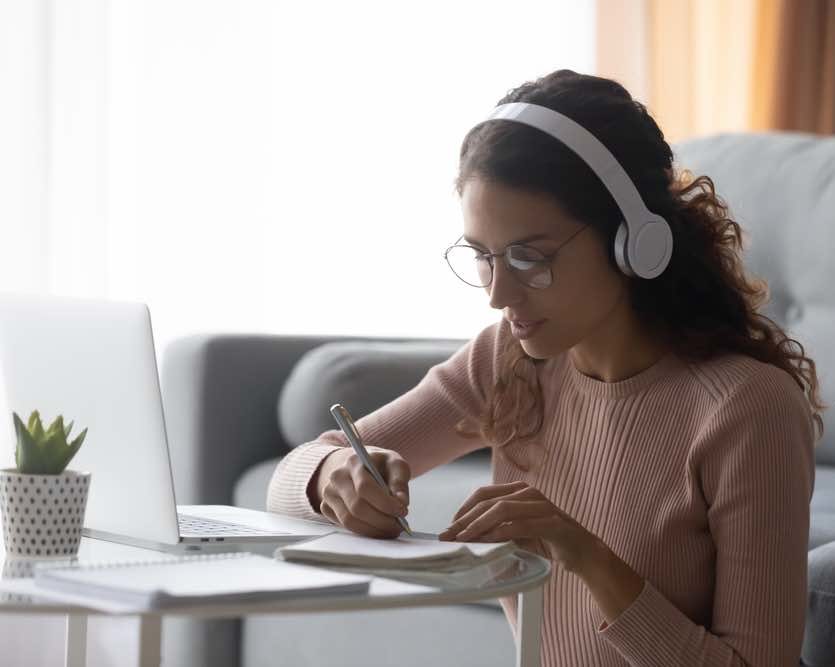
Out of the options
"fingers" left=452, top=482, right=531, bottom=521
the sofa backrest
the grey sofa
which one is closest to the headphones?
"fingers" left=452, top=482, right=531, bottom=521

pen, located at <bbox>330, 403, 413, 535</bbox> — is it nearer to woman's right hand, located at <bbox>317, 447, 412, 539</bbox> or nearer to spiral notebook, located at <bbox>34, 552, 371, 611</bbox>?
woman's right hand, located at <bbox>317, 447, 412, 539</bbox>

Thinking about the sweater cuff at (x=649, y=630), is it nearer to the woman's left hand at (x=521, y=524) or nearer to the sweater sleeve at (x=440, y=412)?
the woman's left hand at (x=521, y=524)

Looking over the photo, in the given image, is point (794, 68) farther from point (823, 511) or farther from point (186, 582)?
point (186, 582)

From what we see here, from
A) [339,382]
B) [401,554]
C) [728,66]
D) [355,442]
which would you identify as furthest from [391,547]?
[728,66]

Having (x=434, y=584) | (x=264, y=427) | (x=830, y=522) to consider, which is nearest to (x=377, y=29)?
(x=264, y=427)

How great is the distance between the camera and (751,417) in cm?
117

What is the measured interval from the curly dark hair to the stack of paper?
36 centimetres

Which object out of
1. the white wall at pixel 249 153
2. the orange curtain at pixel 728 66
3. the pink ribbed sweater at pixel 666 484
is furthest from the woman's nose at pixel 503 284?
the orange curtain at pixel 728 66

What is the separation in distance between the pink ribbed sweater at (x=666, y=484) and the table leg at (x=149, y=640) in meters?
0.46

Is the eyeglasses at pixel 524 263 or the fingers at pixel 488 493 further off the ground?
the eyeglasses at pixel 524 263

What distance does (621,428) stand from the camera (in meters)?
1.33

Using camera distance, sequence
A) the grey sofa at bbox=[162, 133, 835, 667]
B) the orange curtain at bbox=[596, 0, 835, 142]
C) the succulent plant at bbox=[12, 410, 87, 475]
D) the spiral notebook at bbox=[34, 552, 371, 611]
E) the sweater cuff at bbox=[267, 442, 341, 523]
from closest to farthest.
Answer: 1. the spiral notebook at bbox=[34, 552, 371, 611]
2. the succulent plant at bbox=[12, 410, 87, 475]
3. the sweater cuff at bbox=[267, 442, 341, 523]
4. the grey sofa at bbox=[162, 133, 835, 667]
5. the orange curtain at bbox=[596, 0, 835, 142]

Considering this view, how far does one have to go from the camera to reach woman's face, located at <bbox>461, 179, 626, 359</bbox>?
3.89ft

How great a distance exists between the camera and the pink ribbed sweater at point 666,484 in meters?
1.13
